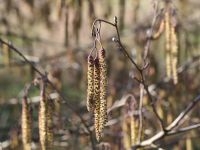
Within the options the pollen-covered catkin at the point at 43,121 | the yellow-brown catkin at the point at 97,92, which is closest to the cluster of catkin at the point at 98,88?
the yellow-brown catkin at the point at 97,92

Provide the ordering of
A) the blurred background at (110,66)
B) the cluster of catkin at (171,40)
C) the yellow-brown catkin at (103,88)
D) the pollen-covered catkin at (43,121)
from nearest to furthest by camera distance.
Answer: the yellow-brown catkin at (103,88), the pollen-covered catkin at (43,121), the cluster of catkin at (171,40), the blurred background at (110,66)

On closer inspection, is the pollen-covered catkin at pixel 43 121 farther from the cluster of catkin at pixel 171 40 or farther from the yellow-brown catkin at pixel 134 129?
the cluster of catkin at pixel 171 40

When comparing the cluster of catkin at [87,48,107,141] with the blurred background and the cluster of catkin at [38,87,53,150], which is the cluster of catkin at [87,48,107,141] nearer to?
the cluster of catkin at [38,87,53,150]

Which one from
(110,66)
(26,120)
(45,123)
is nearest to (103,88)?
(45,123)

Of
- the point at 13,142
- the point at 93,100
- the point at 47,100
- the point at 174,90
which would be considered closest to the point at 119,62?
the point at 174,90

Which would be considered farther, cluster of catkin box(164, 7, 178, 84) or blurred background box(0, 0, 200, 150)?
blurred background box(0, 0, 200, 150)

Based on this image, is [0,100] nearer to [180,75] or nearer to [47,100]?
[180,75]

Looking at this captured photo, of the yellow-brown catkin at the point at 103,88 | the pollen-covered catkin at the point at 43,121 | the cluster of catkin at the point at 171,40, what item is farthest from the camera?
the cluster of catkin at the point at 171,40

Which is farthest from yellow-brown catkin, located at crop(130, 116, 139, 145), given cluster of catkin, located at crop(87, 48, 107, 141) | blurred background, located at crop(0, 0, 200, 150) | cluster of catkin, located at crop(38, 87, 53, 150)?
cluster of catkin, located at crop(87, 48, 107, 141)
